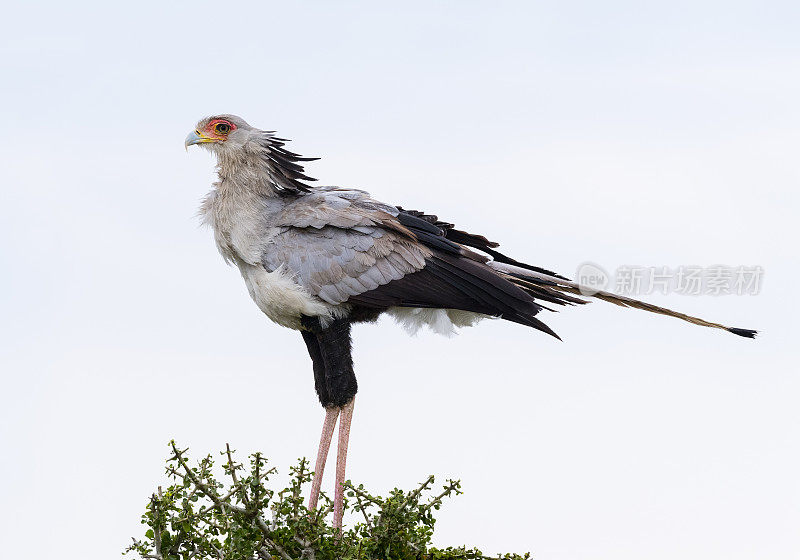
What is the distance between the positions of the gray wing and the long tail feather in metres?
0.78

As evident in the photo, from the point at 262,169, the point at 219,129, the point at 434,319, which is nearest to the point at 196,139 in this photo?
the point at 219,129

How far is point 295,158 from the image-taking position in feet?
25.5

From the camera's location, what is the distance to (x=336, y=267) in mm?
7176

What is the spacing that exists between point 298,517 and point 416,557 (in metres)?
0.84

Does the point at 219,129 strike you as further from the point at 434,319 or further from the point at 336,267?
the point at 434,319

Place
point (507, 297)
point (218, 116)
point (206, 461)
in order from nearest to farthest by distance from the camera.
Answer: point (206, 461) < point (507, 297) < point (218, 116)

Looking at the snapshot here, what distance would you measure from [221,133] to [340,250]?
4.53 ft

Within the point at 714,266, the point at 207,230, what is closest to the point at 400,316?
the point at 207,230

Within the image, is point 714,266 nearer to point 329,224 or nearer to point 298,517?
point 329,224

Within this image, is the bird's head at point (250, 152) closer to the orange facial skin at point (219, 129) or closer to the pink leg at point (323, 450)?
the orange facial skin at point (219, 129)

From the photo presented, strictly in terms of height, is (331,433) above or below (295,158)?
below

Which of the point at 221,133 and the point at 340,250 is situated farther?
the point at 221,133

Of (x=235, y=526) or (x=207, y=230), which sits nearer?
(x=235, y=526)

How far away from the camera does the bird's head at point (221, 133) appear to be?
25.3 feet
